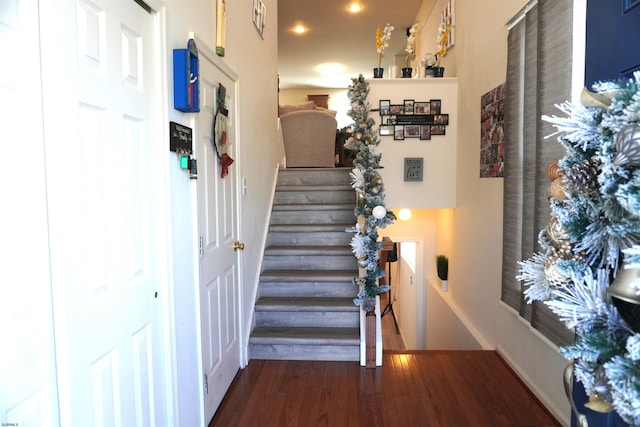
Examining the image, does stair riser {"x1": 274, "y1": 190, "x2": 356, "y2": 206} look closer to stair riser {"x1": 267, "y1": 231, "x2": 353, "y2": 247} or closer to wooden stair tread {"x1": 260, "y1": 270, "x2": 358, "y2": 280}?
stair riser {"x1": 267, "y1": 231, "x2": 353, "y2": 247}

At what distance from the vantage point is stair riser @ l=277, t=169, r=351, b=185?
4.54 meters

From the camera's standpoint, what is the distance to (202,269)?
79.7 inches

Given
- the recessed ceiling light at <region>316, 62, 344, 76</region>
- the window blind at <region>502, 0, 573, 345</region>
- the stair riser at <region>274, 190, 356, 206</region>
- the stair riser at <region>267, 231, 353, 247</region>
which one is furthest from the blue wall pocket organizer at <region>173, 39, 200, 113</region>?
the recessed ceiling light at <region>316, 62, 344, 76</region>

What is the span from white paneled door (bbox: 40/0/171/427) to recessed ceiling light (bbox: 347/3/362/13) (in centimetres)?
489

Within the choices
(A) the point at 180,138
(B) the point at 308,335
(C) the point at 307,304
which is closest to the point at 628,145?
(A) the point at 180,138

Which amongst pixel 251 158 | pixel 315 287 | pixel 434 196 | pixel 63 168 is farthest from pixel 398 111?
pixel 63 168

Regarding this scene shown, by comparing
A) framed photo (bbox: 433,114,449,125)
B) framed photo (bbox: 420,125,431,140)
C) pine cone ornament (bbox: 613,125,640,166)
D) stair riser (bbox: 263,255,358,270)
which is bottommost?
stair riser (bbox: 263,255,358,270)

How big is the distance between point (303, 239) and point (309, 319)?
3.09ft

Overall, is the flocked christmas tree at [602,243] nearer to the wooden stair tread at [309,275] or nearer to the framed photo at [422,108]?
the wooden stair tread at [309,275]

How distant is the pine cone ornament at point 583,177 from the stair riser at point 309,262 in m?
2.81

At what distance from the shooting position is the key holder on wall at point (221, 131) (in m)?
2.18

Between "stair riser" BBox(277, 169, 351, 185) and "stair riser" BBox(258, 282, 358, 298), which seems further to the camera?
"stair riser" BBox(277, 169, 351, 185)

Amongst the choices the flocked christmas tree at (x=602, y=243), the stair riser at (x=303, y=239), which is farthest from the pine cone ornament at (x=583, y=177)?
the stair riser at (x=303, y=239)

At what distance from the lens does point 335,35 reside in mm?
6789
